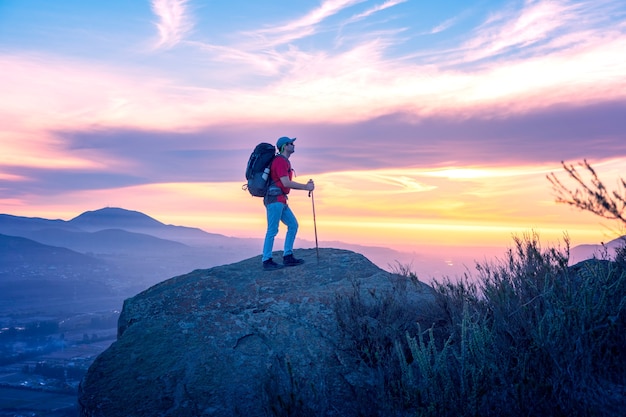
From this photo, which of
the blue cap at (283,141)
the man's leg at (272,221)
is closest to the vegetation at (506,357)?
the man's leg at (272,221)

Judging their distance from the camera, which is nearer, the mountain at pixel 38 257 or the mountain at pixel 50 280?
the mountain at pixel 50 280

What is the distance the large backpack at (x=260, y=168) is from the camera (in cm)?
877

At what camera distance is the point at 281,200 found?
29.1 ft

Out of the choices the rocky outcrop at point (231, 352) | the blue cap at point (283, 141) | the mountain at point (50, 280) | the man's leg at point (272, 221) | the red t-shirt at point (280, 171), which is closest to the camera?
the rocky outcrop at point (231, 352)

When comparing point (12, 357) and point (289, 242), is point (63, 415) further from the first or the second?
point (12, 357)

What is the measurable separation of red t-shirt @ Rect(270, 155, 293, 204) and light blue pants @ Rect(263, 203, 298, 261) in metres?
0.18

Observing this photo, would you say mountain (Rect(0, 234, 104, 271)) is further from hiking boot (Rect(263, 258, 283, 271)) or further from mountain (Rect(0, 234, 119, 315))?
hiking boot (Rect(263, 258, 283, 271))

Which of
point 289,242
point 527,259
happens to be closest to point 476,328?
point 527,259

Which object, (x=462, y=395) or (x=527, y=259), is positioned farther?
(x=527, y=259)

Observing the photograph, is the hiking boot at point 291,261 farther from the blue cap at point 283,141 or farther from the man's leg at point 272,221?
the blue cap at point 283,141

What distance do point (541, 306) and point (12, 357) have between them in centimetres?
7877

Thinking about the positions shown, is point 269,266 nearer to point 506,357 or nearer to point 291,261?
point 291,261

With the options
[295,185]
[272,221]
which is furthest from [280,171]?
[272,221]

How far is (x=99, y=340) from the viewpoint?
79.1 meters
